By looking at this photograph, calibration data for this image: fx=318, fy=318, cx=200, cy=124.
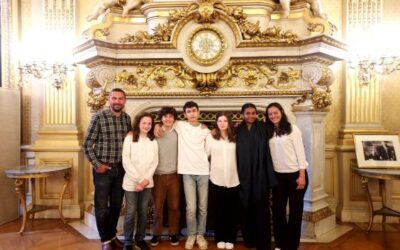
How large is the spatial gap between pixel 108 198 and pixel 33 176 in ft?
4.06

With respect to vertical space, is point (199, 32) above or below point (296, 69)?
above

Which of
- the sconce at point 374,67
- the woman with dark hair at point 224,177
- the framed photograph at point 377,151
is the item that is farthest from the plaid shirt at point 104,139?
the sconce at point 374,67

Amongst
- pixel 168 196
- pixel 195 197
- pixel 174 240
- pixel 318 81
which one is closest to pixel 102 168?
pixel 168 196

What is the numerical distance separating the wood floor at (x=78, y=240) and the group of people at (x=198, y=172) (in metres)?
0.32

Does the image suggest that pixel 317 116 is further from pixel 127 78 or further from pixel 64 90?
pixel 64 90

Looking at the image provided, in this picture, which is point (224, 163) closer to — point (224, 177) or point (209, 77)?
point (224, 177)

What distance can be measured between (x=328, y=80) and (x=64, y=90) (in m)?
3.40

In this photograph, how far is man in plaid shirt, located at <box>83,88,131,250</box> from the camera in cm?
301

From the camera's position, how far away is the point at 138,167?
2.96 m

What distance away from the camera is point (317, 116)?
11.7 ft

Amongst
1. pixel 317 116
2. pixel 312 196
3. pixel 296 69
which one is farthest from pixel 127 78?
pixel 312 196

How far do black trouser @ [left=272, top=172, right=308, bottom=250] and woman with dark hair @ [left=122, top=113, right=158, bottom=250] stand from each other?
1.19m

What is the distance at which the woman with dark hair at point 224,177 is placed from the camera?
10.0 feet

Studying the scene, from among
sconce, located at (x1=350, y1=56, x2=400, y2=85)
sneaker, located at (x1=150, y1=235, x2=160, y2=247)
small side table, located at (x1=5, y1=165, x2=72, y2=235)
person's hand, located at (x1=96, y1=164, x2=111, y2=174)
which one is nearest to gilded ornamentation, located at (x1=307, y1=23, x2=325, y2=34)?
sconce, located at (x1=350, y1=56, x2=400, y2=85)
